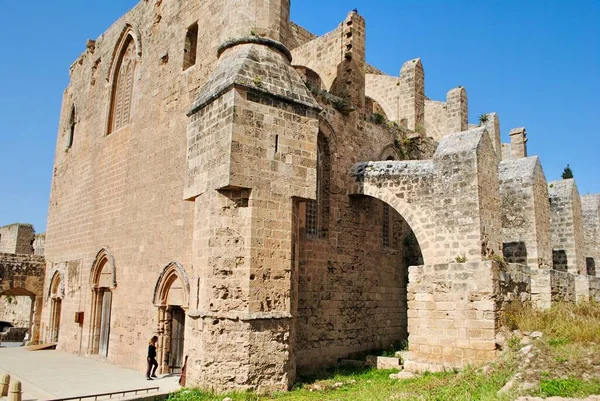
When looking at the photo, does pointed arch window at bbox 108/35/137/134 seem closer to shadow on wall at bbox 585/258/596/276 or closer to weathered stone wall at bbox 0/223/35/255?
weathered stone wall at bbox 0/223/35/255

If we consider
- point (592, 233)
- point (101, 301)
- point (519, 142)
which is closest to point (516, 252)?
point (592, 233)

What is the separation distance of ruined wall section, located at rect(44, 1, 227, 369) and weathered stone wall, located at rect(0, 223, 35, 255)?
6.58 m

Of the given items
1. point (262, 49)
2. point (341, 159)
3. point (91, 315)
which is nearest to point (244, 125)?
point (262, 49)

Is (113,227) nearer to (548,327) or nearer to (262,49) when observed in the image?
(262,49)

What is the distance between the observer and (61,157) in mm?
19281

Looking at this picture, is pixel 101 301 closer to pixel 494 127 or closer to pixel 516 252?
pixel 516 252

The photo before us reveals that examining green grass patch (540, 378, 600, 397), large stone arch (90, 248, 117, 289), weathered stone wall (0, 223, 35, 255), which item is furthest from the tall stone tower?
weathered stone wall (0, 223, 35, 255)

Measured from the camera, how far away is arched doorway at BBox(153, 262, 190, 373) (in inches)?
430

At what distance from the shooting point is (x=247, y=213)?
8203mm

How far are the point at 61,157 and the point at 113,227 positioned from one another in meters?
6.85

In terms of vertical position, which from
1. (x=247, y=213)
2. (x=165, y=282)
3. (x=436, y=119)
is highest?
(x=436, y=119)

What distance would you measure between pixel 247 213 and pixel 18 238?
65.7 ft

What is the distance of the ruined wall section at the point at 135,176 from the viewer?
11.7 meters

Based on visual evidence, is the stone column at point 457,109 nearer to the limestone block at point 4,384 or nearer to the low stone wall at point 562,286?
the low stone wall at point 562,286
